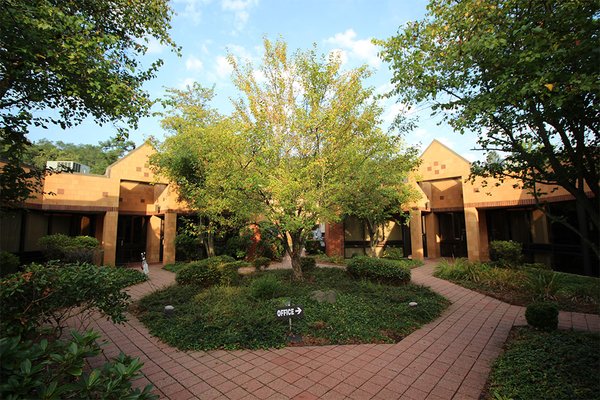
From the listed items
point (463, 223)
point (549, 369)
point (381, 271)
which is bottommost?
point (549, 369)

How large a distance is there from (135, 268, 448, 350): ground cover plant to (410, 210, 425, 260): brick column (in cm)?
730

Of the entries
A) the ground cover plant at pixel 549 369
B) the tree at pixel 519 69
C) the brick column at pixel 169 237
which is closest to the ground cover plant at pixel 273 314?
the ground cover plant at pixel 549 369

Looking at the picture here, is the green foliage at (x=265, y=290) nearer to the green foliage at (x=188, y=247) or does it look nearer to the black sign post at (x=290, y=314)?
the black sign post at (x=290, y=314)

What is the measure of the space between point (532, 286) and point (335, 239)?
33.0 feet

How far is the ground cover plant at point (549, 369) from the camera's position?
3.42 metres

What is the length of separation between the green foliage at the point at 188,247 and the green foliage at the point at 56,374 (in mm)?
12677

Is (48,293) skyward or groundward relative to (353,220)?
groundward

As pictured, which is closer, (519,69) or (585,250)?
(519,69)

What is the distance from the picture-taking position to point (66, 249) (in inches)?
447

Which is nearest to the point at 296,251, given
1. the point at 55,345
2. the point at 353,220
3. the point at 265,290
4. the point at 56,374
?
the point at 265,290

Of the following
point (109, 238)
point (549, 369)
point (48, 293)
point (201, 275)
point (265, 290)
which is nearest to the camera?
point (48, 293)

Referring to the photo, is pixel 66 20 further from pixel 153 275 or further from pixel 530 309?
pixel 153 275

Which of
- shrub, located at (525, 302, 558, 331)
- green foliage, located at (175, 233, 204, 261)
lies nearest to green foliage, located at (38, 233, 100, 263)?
green foliage, located at (175, 233, 204, 261)

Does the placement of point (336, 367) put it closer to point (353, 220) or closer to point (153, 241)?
point (353, 220)
